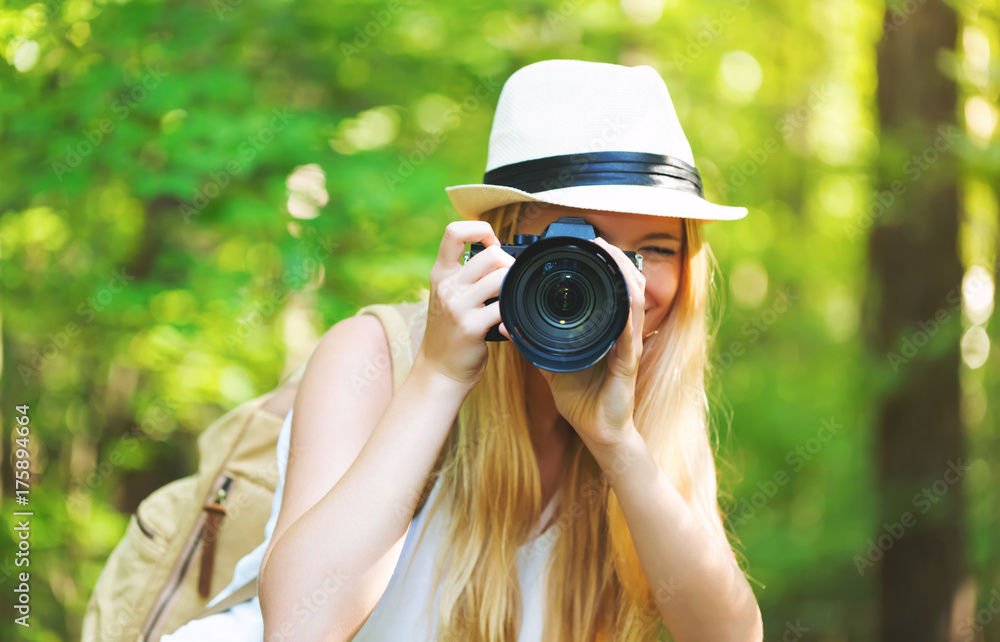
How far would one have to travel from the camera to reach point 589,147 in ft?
4.71

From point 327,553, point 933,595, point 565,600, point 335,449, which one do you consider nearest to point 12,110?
point 335,449

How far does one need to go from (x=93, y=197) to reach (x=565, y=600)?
253 cm

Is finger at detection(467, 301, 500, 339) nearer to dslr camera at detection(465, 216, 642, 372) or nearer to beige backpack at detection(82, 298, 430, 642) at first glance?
dslr camera at detection(465, 216, 642, 372)

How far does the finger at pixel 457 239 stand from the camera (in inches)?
49.0

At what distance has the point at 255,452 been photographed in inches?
68.3

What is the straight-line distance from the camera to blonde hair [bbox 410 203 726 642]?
1440mm

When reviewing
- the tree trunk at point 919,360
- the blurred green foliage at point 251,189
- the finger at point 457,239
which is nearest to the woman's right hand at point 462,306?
the finger at point 457,239

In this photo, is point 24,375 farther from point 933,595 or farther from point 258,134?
point 933,595
